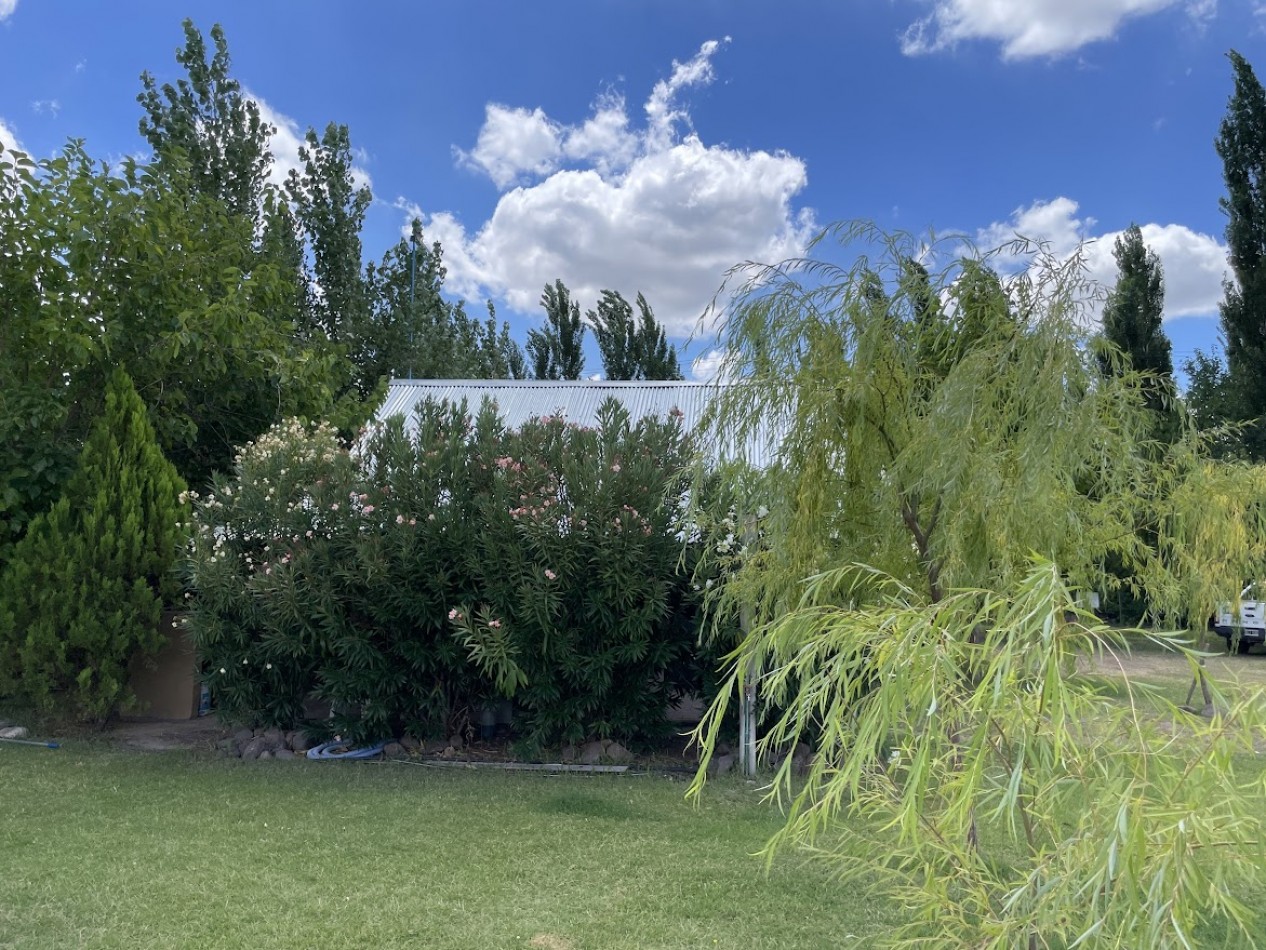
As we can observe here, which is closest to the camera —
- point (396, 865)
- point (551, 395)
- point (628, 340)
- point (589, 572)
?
point (396, 865)

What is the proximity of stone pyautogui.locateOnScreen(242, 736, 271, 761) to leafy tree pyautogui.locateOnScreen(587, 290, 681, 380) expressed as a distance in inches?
727

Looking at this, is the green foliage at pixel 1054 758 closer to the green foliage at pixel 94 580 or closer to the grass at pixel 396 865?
the grass at pixel 396 865

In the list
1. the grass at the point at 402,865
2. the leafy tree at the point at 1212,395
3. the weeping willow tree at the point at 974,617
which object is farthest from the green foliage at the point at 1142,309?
the grass at the point at 402,865

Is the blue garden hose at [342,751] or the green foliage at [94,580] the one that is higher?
the green foliage at [94,580]

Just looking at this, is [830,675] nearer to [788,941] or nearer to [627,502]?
[788,941]

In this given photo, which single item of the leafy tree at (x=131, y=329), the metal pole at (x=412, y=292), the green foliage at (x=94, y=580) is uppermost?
the metal pole at (x=412, y=292)

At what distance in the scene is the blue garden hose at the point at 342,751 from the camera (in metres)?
6.89

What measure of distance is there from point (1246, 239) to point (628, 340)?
1498 centimetres

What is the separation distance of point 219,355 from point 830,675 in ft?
27.6

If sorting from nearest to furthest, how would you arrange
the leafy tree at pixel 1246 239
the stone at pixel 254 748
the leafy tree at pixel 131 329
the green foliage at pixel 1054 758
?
the green foliage at pixel 1054 758, the stone at pixel 254 748, the leafy tree at pixel 131 329, the leafy tree at pixel 1246 239

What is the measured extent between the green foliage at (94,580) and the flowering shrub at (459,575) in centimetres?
80

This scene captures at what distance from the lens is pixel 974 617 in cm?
157

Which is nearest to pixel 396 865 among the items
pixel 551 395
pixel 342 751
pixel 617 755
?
pixel 617 755

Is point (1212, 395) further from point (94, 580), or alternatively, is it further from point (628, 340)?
point (94, 580)
